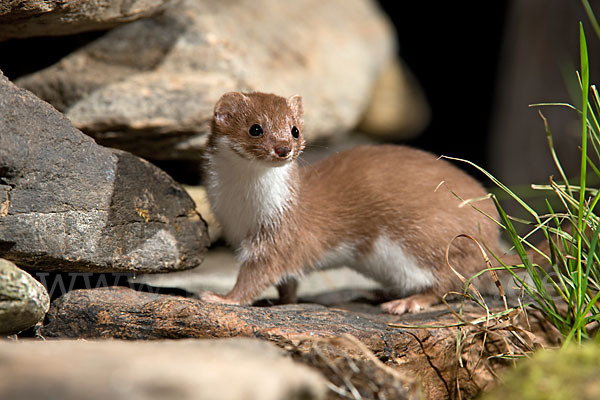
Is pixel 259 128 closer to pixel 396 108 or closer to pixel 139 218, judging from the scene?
pixel 139 218

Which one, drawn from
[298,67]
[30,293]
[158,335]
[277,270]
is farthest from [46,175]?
[298,67]

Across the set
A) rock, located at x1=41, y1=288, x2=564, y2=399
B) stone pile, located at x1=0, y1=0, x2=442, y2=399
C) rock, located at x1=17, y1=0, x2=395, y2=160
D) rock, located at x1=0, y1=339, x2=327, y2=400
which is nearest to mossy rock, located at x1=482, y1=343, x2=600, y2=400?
stone pile, located at x1=0, y1=0, x2=442, y2=399

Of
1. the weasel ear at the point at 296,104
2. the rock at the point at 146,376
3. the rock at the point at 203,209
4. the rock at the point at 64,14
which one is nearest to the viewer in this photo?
the rock at the point at 146,376

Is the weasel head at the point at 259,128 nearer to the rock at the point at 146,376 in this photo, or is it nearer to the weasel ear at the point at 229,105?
the weasel ear at the point at 229,105

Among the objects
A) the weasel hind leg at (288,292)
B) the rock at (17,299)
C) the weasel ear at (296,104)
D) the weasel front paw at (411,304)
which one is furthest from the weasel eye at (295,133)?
the rock at (17,299)

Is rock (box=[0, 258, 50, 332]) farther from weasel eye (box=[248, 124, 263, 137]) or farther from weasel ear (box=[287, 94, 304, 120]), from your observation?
weasel ear (box=[287, 94, 304, 120])
